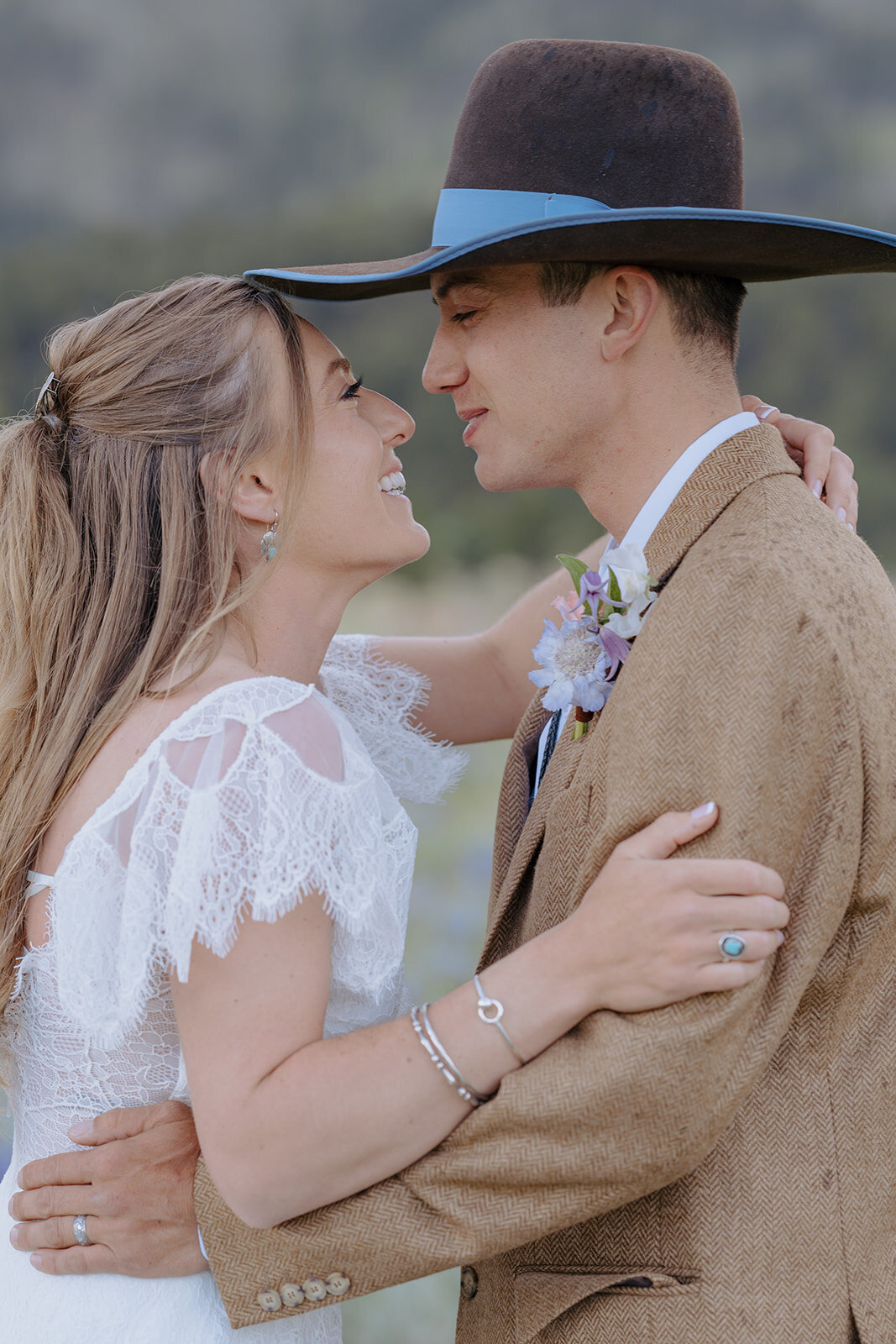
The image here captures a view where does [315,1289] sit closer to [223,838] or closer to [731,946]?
[223,838]

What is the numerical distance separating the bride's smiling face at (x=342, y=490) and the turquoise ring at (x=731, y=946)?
3.49 feet

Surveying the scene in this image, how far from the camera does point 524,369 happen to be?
223 centimetres

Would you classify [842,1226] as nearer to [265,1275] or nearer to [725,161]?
[265,1275]

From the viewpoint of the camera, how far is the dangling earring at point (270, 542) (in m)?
2.23

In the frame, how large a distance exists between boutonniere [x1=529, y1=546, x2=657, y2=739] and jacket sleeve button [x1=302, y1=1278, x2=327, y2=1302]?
2.80 ft

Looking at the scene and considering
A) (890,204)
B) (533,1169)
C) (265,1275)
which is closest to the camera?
(533,1169)

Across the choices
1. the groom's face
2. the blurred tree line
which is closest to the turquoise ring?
the groom's face

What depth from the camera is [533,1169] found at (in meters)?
1.63

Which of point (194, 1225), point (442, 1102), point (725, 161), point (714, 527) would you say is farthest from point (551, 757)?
point (725, 161)

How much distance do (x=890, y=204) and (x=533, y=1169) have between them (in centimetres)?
1732

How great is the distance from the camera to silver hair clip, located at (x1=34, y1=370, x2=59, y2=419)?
224 centimetres

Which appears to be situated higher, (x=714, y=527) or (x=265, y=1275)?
(x=714, y=527)

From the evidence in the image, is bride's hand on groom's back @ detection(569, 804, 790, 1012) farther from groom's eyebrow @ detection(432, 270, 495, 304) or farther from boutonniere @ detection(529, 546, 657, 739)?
groom's eyebrow @ detection(432, 270, 495, 304)

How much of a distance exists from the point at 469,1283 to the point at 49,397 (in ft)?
5.38
